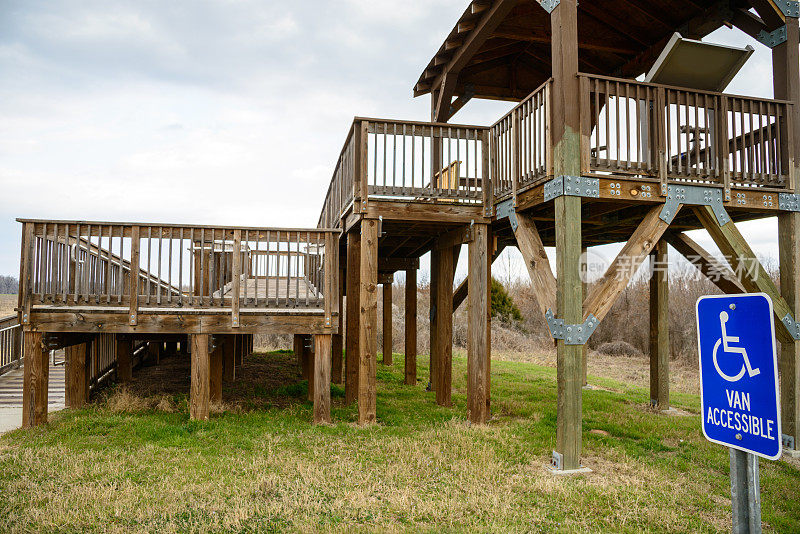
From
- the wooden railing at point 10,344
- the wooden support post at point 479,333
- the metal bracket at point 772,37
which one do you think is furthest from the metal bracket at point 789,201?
the wooden railing at point 10,344

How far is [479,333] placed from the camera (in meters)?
8.75

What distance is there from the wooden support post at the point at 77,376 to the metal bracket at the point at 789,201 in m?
11.8

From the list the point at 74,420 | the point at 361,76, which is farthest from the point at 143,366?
the point at 361,76

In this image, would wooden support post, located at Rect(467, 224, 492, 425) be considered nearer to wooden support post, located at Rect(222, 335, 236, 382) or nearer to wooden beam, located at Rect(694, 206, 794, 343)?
wooden beam, located at Rect(694, 206, 794, 343)

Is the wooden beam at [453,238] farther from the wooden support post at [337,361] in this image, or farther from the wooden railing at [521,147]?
the wooden support post at [337,361]

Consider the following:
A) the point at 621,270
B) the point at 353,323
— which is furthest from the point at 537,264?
the point at 353,323

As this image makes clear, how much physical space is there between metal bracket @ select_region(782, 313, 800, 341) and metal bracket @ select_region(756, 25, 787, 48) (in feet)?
13.9

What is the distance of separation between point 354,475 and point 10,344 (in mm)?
11560

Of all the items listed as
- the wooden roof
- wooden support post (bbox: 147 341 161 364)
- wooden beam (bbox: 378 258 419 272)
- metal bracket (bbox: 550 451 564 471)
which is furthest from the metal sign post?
wooden support post (bbox: 147 341 161 364)

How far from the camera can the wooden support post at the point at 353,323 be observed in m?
10.0

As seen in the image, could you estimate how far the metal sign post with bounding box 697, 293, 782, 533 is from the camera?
2096mm

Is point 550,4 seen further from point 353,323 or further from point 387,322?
point 387,322

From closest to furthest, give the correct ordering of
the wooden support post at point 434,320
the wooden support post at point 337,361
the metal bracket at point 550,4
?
the metal bracket at point 550,4 < the wooden support post at point 434,320 < the wooden support post at point 337,361

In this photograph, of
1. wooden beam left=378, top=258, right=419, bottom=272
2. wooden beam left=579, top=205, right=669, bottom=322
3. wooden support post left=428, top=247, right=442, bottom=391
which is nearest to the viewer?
wooden beam left=579, top=205, right=669, bottom=322
